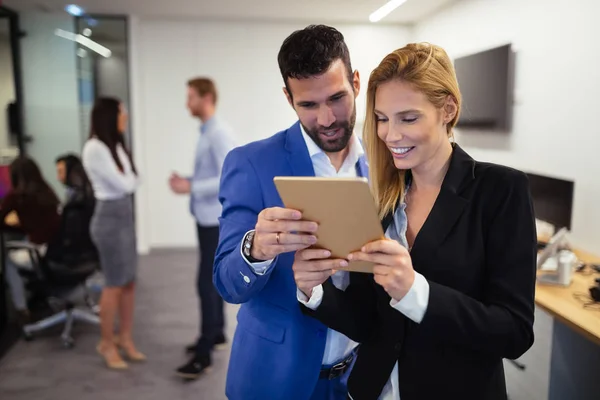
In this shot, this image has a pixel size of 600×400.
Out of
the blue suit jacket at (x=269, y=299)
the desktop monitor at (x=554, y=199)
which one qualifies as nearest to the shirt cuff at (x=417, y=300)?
the blue suit jacket at (x=269, y=299)

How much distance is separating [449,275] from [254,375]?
22.0 inches

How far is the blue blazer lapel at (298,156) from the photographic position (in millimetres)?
1168

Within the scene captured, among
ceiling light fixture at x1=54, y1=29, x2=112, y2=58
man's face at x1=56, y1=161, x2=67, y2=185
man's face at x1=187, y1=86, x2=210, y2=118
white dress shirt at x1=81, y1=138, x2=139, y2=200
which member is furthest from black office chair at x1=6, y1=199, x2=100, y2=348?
ceiling light fixture at x1=54, y1=29, x2=112, y2=58

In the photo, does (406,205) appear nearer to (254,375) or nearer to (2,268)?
(254,375)

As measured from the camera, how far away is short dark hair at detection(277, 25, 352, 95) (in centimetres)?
110

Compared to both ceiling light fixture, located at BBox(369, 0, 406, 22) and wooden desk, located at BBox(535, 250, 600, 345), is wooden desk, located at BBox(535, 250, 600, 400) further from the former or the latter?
ceiling light fixture, located at BBox(369, 0, 406, 22)

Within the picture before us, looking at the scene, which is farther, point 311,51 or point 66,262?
point 66,262

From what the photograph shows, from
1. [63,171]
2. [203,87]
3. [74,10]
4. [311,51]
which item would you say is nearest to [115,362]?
[63,171]

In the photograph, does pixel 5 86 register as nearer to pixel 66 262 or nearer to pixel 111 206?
pixel 66 262

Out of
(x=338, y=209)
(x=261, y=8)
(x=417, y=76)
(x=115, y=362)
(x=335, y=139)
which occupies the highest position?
(x=261, y=8)

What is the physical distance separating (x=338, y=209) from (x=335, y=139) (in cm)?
44

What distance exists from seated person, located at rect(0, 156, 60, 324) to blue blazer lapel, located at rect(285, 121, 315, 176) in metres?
2.71

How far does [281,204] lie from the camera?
1.13 meters

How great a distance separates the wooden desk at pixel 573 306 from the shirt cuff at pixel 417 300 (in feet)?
3.89
